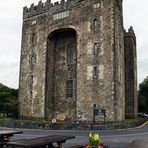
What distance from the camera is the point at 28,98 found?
38.1m

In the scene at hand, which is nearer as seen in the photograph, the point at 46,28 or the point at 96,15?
the point at 96,15

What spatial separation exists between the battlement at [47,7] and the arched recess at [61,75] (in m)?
2.69

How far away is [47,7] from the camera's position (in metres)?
38.8

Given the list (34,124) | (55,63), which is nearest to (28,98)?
(55,63)

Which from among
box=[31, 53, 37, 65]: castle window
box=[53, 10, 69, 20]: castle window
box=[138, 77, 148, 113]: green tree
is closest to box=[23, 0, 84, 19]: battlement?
box=[53, 10, 69, 20]: castle window

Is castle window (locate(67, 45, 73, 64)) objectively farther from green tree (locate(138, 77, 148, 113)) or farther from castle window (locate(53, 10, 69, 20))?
green tree (locate(138, 77, 148, 113))

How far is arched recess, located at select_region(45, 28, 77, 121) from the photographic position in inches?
1412

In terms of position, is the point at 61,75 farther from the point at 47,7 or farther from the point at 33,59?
the point at 47,7

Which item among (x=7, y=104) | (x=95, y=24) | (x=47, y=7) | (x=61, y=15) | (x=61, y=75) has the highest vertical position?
(x=47, y=7)

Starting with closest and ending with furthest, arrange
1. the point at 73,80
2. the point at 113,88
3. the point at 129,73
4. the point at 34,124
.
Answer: the point at 34,124 → the point at 113,88 → the point at 73,80 → the point at 129,73

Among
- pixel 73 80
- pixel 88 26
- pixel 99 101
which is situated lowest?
Answer: pixel 99 101

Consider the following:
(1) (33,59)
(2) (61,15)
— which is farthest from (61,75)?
(2) (61,15)

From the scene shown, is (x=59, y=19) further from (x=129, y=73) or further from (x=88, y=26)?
(x=129, y=73)

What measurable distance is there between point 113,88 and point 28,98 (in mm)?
11891
